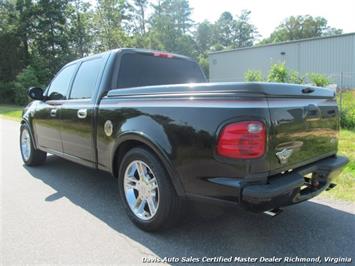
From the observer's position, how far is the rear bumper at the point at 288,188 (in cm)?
263

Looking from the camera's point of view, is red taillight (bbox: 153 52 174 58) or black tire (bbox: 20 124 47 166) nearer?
red taillight (bbox: 153 52 174 58)

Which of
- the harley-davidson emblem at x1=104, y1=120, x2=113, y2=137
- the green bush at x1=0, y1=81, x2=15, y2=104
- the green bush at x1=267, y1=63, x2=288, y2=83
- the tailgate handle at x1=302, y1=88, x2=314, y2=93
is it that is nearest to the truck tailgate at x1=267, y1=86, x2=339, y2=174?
the tailgate handle at x1=302, y1=88, x2=314, y2=93

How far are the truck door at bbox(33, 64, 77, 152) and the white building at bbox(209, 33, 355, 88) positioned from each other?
59.3ft

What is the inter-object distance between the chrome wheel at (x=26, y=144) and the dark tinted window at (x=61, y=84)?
1.17 metres

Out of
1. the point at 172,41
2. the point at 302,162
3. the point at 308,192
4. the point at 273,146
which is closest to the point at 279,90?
the point at 273,146

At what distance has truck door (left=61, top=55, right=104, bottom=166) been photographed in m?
4.30

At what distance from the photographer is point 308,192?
124 inches

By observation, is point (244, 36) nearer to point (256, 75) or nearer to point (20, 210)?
point (256, 75)

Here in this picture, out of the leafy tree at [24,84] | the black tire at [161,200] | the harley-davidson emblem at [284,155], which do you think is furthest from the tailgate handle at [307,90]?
the leafy tree at [24,84]

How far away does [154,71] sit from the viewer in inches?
184

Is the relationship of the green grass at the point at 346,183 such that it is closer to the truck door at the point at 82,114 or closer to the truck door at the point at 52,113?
the truck door at the point at 82,114

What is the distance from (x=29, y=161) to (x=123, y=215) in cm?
326

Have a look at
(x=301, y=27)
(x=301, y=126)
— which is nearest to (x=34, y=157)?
(x=301, y=126)

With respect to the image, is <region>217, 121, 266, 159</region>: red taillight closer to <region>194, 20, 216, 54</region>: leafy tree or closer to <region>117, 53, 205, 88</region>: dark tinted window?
<region>117, 53, 205, 88</region>: dark tinted window
